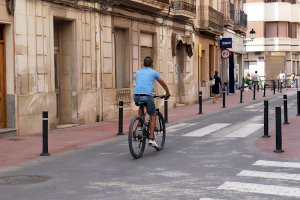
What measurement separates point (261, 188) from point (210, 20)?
23.4 metres

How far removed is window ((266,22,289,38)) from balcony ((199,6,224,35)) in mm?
21997

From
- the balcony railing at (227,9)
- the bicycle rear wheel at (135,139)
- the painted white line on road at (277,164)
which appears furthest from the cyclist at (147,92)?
the balcony railing at (227,9)

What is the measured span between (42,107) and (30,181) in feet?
21.7

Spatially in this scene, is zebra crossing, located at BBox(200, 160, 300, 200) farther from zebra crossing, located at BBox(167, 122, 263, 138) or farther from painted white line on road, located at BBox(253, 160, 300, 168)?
zebra crossing, located at BBox(167, 122, 263, 138)

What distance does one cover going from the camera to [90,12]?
1578 centimetres

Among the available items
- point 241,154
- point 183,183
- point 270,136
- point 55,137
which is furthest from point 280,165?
point 55,137

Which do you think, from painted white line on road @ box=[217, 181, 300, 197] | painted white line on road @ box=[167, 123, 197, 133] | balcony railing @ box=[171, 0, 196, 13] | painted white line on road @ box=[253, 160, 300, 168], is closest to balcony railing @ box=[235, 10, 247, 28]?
balcony railing @ box=[171, 0, 196, 13]

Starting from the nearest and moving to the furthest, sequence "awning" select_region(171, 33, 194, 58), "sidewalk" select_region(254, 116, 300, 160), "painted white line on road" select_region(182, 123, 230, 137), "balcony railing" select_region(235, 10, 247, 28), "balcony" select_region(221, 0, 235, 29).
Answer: "sidewalk" select_region(254, 116, 300, 160) < "painted white line on road" select_region(182, 123, 230, 137) < "awning" select_region(171, 33, 194, 58) < "balcony" select_region(221, 0, 235, 29) < "balcony railing" select_region(235, 10, 247, 28)

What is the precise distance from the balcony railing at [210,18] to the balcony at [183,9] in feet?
9.88

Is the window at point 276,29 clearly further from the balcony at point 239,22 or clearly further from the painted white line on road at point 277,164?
the painted white line on road at point 277,164

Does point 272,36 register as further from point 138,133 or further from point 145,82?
point 138,133

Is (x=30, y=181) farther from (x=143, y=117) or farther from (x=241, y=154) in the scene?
(x=241, y=154)

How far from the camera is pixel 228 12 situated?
1374 inches

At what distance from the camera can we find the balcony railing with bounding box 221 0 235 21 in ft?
110
